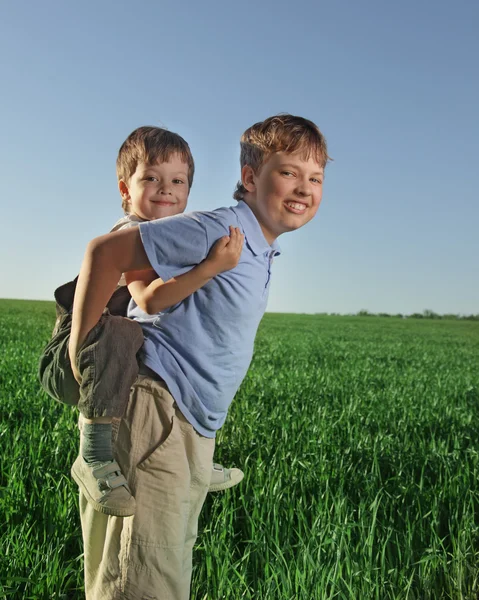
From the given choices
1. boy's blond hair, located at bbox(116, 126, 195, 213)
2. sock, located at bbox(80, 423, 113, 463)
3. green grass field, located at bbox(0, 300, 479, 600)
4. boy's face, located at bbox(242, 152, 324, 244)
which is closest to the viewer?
sock, located at bbox(80, 423, 113, 463)

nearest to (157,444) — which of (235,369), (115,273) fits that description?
(235,369)

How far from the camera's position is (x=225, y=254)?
2021 mm

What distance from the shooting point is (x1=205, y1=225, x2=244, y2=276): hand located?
202 centimetres

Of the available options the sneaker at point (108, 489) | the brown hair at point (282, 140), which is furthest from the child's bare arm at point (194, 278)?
the sneaker at point (108, 489)

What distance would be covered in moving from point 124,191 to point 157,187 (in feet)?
0.90

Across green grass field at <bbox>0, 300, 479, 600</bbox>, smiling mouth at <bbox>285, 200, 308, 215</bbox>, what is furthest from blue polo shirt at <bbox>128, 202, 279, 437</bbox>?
green grass field at <bbox>0, 300, 479, 600</bbox>

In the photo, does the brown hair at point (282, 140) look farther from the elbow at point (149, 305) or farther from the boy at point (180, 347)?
the elbow at point (149, 305)

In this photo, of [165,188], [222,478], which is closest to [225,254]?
[165,188]

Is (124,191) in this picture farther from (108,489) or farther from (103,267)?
(108,489)

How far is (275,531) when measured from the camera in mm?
3088

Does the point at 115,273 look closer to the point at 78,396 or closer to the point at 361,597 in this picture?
the point at 78,396

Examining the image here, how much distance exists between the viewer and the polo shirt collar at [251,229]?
2184 mm

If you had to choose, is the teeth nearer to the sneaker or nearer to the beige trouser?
the beige trouser

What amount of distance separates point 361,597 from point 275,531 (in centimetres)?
61
